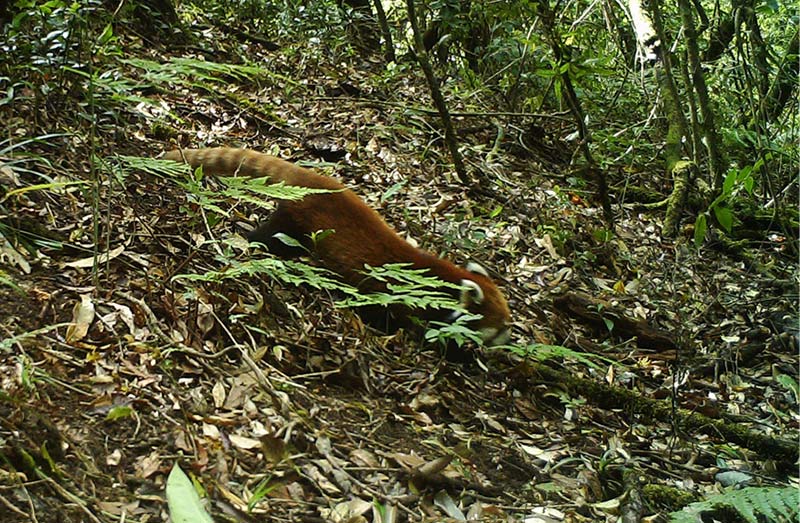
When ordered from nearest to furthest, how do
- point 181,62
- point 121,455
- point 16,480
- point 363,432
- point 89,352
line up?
point 16,480
point 121,455
point 89,352
point 363,432
point 181,62

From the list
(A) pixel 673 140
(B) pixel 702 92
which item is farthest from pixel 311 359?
(A) pixel 673 140

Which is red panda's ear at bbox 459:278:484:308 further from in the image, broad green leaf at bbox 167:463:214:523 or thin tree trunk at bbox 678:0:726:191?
thin tree trunk at bbox 678:0:726:191

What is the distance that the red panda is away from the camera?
14.3 ft

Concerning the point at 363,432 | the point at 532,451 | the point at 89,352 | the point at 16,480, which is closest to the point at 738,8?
the point at 532,451

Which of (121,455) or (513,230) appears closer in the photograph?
(121,455)

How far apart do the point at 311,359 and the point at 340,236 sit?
40.1 inches

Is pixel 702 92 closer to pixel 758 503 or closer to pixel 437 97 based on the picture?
pixel 437 97

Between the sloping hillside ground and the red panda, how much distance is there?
254mm

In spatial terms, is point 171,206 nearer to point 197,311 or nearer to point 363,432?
point 197,311

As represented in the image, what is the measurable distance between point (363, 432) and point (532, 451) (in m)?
0.87

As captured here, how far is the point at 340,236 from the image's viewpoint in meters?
4.42

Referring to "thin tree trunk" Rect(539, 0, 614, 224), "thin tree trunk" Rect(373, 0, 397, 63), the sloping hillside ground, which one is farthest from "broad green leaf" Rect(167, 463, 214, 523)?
"thin tree trunk" Rect(373, 0, 397, 63)

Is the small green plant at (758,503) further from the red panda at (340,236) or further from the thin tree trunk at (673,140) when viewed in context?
the thin tree trunk at (673,140)

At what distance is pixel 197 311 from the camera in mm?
3383
